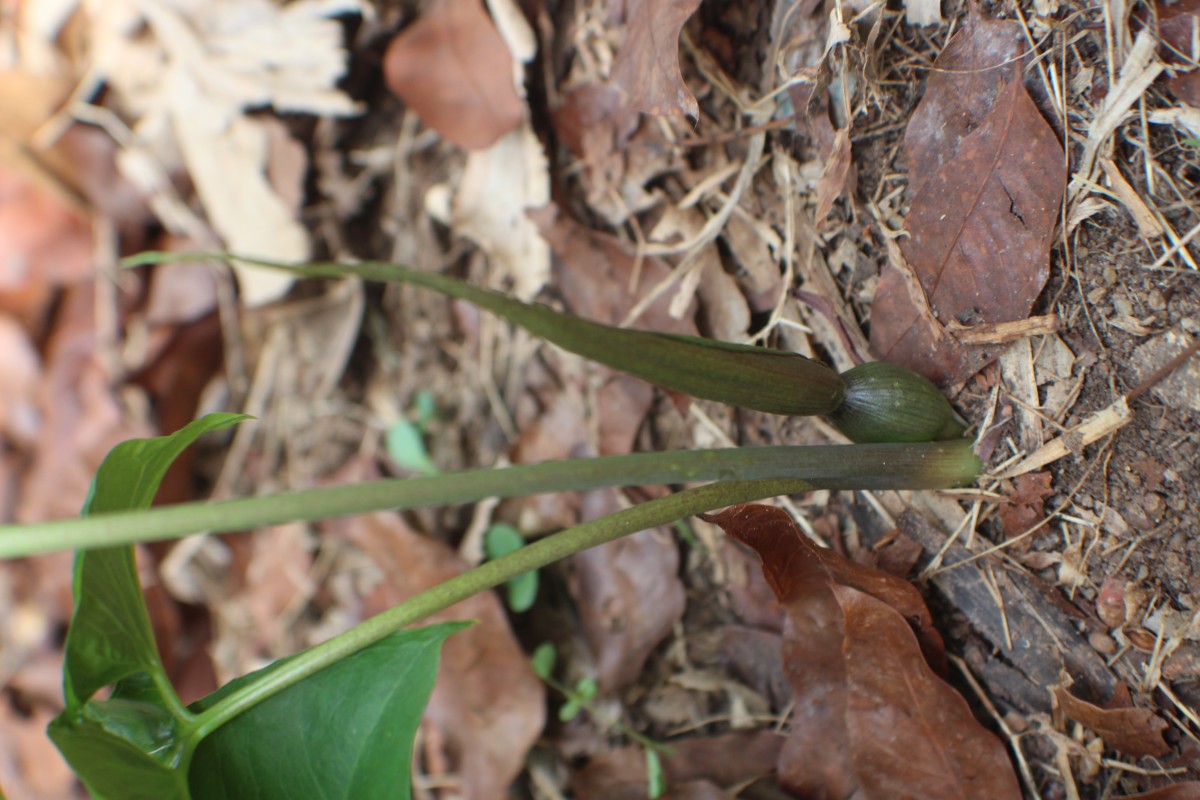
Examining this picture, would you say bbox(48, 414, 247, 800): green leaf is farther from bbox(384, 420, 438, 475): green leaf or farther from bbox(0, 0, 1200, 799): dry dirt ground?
bbox(384, 420, 438, 475): green leaf

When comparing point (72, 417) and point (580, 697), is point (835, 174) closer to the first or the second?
point (580, 697)

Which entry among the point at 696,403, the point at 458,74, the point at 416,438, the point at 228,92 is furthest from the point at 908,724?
the point at 228,92

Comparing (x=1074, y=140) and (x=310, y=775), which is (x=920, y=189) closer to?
(x=1074, y=140)

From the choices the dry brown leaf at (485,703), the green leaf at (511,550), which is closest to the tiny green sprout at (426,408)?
the green leaf at (511,550)

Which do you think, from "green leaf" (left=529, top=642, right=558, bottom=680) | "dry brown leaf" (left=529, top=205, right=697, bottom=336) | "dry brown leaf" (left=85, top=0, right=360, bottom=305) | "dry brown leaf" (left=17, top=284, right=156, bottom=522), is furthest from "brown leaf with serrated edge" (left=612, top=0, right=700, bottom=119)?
"dry brown leaf" (left=17, top=284, right=156, bottom=522)

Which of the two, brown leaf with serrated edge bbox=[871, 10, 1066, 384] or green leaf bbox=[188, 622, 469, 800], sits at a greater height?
brown leaf with serrated edge bbox=[871, 10, 1066, 384]

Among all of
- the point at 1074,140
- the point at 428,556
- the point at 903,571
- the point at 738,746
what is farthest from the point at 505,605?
the point at 1074,140
